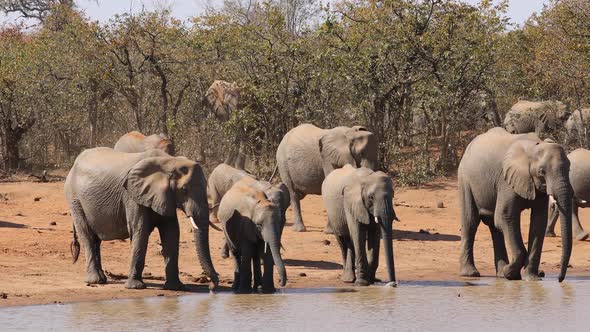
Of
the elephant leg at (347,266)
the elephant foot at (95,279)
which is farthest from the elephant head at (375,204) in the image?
the elephant foot at (95,279)

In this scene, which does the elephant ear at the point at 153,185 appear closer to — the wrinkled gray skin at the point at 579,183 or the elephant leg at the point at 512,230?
the elephant leg at the point at 512,230

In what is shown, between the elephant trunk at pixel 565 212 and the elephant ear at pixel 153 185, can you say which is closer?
the elephant ear at pixel 153 185

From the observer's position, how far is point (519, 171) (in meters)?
14.8

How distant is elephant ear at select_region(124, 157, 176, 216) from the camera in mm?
13609

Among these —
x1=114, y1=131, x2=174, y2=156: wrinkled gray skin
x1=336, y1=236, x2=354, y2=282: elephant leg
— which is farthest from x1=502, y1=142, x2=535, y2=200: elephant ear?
x1=114, y1=131, x2=174, y2=156: wrinkled gray skin

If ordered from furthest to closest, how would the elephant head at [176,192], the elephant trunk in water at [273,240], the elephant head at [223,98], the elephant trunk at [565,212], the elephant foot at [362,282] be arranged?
the elephant head at [223,98]
the elephant foot at [362,282]
the elephant trunk at [565,212]
the elephant head at [176,192]
the elephant trunk in water at [273,240]

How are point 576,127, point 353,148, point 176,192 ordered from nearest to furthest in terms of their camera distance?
point 176,192, point 353,148, point 576,127

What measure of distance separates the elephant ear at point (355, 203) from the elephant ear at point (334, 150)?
15.3 ft

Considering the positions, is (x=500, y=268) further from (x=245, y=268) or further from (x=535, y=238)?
(x=245, y=268)

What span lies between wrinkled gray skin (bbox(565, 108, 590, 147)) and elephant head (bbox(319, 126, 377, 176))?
8.77 meters

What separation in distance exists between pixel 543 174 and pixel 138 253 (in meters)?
4.89

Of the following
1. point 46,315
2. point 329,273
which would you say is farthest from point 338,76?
point 46,315

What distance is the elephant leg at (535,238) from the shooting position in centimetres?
1502

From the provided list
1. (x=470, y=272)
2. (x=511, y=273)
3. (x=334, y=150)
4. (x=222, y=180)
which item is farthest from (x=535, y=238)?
(x=222, y=180)
